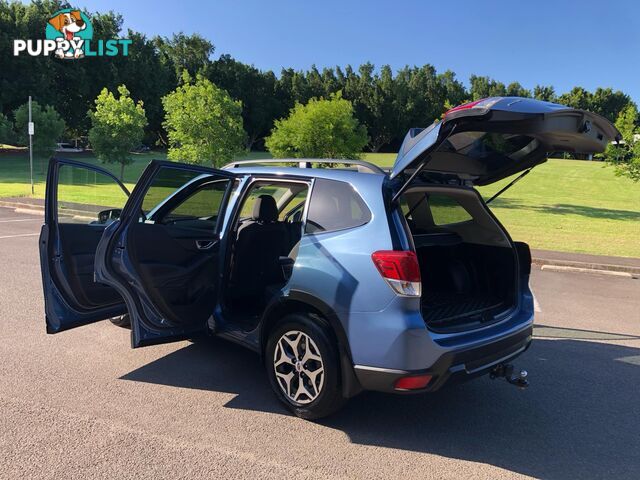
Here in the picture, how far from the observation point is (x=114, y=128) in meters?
26.7

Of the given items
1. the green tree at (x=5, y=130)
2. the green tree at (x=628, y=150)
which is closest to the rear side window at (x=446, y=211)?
the green tree at (x=628, y=150)

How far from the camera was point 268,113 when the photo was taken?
233 ft

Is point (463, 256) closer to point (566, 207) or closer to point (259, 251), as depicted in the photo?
point (259, 251)

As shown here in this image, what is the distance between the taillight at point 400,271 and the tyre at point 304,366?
59 centimetres

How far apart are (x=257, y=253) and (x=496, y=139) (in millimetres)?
2151

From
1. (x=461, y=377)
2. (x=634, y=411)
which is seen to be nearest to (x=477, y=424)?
(x=461, y=377)

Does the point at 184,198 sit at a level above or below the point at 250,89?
below

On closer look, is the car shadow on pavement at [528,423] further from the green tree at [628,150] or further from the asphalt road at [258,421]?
the green tree at [628,150]

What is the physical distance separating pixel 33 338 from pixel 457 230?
4.11 meters

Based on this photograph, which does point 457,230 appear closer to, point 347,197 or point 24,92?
point 347,197

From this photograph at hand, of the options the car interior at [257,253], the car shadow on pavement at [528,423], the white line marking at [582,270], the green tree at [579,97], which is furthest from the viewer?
the green tree at [579,97]

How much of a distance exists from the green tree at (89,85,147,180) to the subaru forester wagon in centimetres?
2404

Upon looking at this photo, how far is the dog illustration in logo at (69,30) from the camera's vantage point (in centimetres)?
4962

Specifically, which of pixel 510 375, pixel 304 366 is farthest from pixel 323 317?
pixel 510 375
